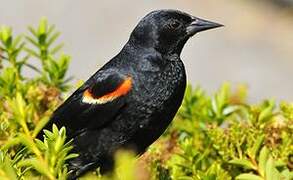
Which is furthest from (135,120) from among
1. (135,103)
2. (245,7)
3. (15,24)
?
(245,7)

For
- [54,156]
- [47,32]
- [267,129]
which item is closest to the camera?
[54,156]

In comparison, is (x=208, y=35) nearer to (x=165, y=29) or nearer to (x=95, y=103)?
(x=165, y=29)

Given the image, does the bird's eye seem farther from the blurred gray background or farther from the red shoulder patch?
the blurred gray background

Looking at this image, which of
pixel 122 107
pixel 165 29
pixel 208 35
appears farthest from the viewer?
pixel 208 35

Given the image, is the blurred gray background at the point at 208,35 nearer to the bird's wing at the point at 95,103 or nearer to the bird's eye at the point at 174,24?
the bird's eye at the point at 174,24

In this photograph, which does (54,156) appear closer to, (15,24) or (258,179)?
(258,179)

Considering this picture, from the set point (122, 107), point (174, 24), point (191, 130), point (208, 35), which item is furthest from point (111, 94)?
point (208, 35)

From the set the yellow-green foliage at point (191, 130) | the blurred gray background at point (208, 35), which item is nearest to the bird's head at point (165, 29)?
the yellow-green foliage at point (191, 130)
